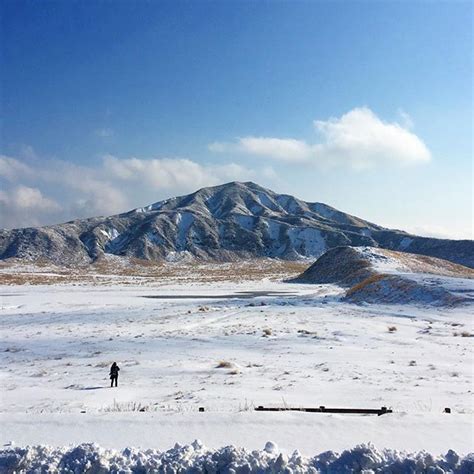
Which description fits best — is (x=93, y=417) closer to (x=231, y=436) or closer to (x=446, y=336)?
(x=231, y=436)

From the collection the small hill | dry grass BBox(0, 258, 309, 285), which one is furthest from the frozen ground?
dry grass BBox(0, 258, 309, 285)

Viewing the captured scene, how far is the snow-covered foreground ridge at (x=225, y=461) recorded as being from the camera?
23.6 feet

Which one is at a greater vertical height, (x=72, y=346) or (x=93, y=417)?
(x=93, y=417)

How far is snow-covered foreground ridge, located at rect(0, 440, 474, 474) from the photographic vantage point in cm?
720

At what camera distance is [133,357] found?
20609 mm

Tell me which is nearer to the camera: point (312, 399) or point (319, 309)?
point (312, 399)

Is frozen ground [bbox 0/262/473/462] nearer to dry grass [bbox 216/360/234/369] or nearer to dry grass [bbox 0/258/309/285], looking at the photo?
dry grass [bbox 216/360/234/369]

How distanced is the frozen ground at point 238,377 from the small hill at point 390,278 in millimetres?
5073

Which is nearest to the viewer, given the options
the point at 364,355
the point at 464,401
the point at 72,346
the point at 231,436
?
the point at 231,436

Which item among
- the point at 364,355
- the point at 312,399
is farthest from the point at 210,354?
the point at 312,399

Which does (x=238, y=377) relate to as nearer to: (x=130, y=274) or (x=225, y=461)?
(x=225, y=461)

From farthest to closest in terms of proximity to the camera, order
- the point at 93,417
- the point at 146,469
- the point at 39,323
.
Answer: the point at 39,323 → the point at 93,417 → the point at 146,469

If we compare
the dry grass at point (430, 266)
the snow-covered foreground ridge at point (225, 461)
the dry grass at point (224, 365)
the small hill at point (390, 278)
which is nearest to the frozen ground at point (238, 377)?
the dry grass at point (224, 365)

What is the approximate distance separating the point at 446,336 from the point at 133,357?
18660mm
